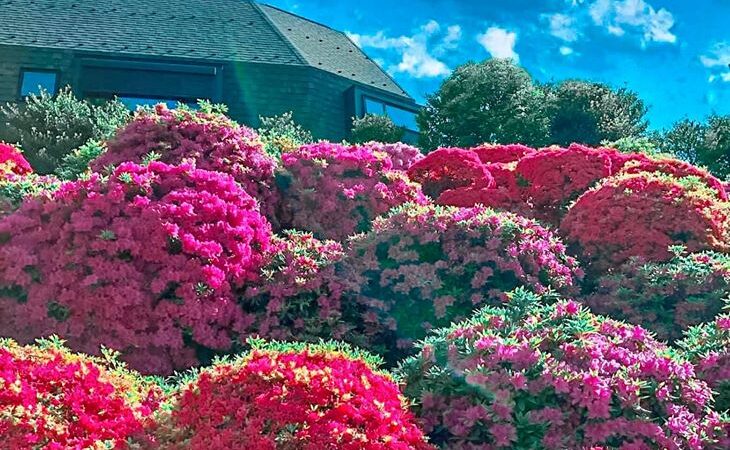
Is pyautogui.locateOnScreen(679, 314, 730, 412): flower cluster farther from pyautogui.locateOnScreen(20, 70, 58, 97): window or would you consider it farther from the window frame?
pyautogui.locateOnScreen(20, 70, 58, 97): window

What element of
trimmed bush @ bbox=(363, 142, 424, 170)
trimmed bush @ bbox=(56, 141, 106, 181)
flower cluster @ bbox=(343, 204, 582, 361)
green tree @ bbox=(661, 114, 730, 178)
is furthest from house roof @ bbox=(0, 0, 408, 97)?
flower cluster @ bbox=(343, 204, 582, 361)

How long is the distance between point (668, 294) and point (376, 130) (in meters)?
20.8

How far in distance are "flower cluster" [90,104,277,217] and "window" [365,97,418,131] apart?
21.9 meters

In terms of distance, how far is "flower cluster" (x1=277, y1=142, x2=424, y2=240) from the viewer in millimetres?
8281

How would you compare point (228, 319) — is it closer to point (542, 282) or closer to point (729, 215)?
point (542, 282)

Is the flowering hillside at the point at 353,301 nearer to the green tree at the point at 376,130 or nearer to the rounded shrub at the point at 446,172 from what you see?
the rounded shrub at the point at 446,172

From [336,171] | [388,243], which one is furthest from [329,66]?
[388,243]

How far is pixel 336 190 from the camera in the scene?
844 centimetres

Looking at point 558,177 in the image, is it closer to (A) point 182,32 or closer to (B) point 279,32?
(A) point 182,32

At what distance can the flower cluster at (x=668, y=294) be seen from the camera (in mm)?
6617

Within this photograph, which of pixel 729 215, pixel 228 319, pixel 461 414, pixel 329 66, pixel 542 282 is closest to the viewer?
pixel 461 414

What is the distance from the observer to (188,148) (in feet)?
28.0

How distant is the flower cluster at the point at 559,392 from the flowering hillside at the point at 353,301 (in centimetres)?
1

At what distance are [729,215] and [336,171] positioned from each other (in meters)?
3.81
